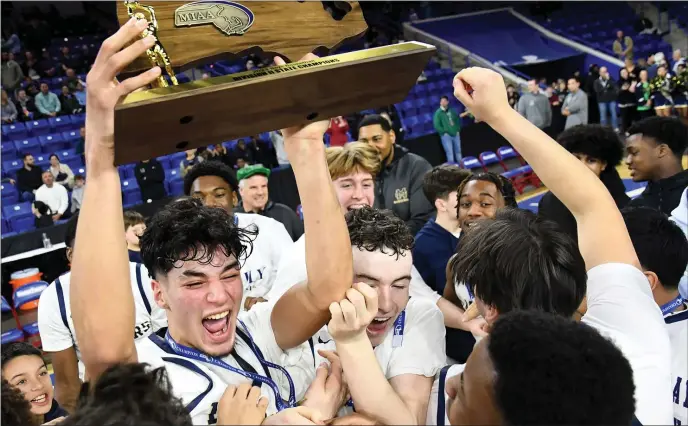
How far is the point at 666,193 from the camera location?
4078 millimetres

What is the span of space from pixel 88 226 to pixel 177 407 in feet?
1.45

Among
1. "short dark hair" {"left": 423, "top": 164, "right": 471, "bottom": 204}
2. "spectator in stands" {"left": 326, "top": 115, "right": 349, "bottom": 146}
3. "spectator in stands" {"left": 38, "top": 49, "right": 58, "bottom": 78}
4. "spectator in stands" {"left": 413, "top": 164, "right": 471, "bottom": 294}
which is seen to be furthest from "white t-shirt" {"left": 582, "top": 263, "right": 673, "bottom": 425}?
"spectator in stands" {"left": 38, "top": 49, "right": 58, "bottom": 78}

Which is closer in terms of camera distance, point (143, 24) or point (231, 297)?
point (143, 24)

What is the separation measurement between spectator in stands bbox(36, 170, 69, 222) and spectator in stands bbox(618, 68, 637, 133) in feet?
36.3

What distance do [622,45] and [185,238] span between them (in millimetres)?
19186

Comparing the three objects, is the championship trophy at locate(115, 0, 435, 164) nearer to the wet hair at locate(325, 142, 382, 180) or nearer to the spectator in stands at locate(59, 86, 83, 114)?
the wet hair at locate(325, 142, 382, 180)

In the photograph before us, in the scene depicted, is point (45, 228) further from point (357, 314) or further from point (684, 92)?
point (684, 92)

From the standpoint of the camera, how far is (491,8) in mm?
21156

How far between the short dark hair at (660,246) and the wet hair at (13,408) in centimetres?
215

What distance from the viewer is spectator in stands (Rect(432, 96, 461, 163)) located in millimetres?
12344

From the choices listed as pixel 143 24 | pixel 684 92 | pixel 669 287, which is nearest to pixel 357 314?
pixel 143 24

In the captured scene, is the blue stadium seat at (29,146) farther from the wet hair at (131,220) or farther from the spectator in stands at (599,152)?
the spectator in stands at (599,152)

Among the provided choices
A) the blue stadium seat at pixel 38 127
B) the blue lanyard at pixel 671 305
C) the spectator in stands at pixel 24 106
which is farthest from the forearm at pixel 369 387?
the spectator in stands at pixel 24 106

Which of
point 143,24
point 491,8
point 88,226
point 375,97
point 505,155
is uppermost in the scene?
point 491,8
